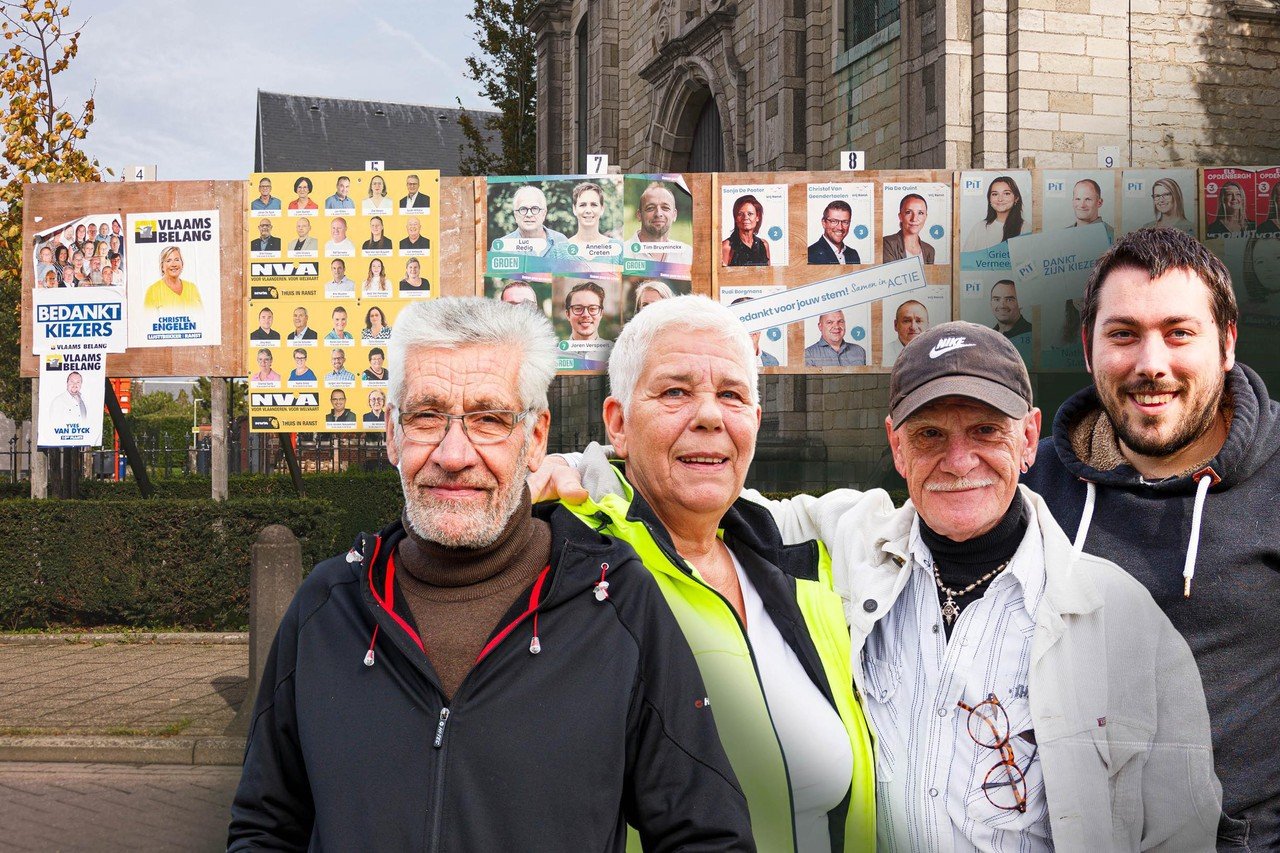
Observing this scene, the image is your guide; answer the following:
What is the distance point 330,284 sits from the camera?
10.2 metres

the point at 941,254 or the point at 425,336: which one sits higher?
the point at 941,254

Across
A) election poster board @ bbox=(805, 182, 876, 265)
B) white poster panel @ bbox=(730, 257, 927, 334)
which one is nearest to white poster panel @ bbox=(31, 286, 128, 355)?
white poster panel @ bbox=(730, 257, 927, 334)

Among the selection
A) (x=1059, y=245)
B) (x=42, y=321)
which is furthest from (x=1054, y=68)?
(x=42, y=321)

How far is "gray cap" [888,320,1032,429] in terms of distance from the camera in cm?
235

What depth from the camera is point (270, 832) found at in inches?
79.7

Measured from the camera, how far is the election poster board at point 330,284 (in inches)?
398

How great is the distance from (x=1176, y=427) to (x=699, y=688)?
1164 millimetres

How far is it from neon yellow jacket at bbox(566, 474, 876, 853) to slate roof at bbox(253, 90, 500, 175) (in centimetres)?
4347

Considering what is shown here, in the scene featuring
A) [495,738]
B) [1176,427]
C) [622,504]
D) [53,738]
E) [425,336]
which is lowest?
[53,738]

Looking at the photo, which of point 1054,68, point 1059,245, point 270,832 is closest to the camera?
point 270,832

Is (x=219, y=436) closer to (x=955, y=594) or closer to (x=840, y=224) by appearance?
(x=840, y=224)

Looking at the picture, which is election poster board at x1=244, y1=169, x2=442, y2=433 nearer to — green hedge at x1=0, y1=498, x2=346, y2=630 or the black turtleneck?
green hedge at x1=0, y1=498, x2=346, y2=630

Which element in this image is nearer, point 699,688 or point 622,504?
point 699,688

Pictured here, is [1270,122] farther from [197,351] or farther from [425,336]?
[425,336]
